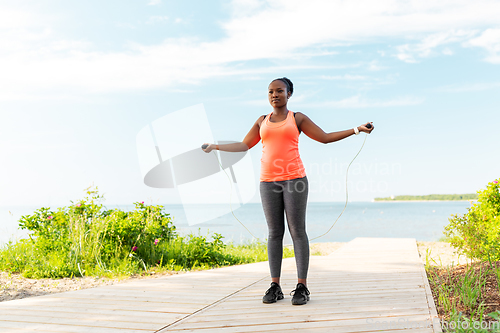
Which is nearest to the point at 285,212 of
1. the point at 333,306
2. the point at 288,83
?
the point at 333,306

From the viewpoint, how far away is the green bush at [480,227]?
439 cm

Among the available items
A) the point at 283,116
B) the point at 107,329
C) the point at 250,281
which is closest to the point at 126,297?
the point at 107,329

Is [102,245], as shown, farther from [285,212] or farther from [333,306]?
[333,306]

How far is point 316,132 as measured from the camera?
2770mm

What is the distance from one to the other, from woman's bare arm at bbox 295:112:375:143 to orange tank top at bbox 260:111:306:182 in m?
0.06

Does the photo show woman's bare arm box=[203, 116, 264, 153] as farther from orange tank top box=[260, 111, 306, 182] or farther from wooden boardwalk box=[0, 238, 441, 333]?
wooden boardwalk box=[0, 238, 441, 333]

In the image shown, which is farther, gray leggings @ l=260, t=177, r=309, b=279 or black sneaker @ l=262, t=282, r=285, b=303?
black sneaker @ l=262, t=282, r=285, b=303

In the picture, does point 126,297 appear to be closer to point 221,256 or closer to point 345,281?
point 345,281

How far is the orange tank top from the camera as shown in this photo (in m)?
2.69

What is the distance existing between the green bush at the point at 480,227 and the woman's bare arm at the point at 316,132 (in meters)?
2.45

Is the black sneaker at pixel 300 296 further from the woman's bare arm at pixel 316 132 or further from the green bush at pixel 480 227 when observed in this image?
the green bush at pixel 480 227

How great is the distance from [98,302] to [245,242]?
18.4 ft

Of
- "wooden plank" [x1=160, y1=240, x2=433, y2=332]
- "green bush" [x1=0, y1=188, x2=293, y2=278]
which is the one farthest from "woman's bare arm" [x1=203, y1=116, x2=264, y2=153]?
"green bush" [x1=0, y1=188, x2=293, y2=278]

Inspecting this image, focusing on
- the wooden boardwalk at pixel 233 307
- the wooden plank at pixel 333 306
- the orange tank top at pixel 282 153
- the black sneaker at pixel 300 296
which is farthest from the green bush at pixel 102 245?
the orange tank top at pixel 282 153
